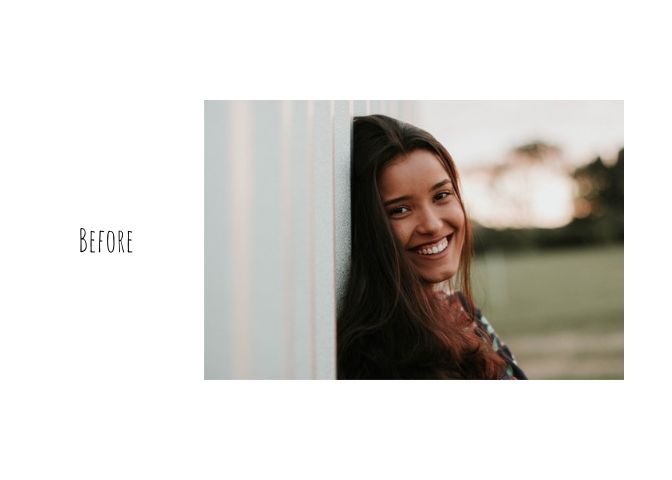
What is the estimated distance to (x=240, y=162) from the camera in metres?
2.80

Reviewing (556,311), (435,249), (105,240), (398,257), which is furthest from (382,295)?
(556,311)

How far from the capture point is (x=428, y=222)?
2.94m

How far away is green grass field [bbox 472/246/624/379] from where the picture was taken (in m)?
6.50

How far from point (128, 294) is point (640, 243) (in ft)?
7.27

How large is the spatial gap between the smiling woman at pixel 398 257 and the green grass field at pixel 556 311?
2022mm

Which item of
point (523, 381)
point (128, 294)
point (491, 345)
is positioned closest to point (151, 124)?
point (128, 294)

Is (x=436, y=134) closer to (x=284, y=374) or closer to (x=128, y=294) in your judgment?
(x=284, y=374)

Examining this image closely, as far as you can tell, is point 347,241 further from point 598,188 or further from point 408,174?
point 598,188

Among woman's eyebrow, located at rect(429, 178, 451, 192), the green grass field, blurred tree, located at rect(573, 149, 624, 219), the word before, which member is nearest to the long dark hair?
woman's eyebrow, located at rect(429, 178, 451, 192)

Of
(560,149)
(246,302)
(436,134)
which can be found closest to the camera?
(246,302)

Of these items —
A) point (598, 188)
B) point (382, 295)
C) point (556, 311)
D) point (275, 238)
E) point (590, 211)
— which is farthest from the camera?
point (556, 311)

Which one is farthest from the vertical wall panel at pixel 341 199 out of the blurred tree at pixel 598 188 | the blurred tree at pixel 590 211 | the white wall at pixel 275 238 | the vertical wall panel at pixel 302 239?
the blurred tree at pixel 598 188

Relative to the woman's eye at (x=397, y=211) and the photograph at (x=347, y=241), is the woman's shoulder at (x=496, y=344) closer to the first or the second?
the photograph at (x=347, y=241)

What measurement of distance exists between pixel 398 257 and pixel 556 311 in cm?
769
